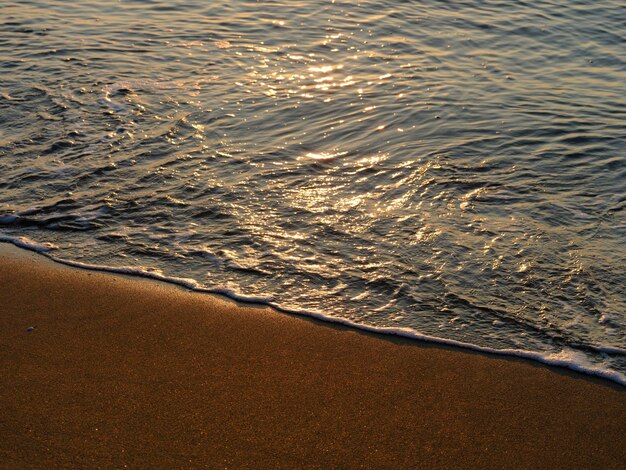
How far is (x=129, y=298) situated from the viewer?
474 centimetres

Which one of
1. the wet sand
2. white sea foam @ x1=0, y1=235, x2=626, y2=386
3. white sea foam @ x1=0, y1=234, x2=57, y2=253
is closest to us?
the wet sand

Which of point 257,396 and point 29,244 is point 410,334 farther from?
point 29,244

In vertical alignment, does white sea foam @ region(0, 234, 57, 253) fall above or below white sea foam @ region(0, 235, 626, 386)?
above

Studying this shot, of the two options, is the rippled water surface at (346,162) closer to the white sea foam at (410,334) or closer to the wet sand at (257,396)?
the white sea foam at (410,334)

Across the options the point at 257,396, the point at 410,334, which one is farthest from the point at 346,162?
the point at 257,396

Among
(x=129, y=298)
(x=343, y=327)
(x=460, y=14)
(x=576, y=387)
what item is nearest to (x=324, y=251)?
(x=343, y=327)

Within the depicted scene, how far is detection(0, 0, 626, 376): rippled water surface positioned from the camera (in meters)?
4.96

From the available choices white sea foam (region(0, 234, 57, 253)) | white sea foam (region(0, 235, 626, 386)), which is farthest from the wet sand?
white sea foam (region(0, 234, 57, 253))

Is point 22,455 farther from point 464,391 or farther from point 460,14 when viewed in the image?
point 460,14

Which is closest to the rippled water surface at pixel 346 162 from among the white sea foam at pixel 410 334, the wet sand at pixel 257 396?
the white sea foam at pixel 410 334

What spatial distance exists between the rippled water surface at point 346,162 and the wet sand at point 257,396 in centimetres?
36

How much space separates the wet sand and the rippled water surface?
356 mm

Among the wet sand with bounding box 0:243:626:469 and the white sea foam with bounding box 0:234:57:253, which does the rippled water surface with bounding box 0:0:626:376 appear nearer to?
the white sea foam with bounding box 0:234:57:253

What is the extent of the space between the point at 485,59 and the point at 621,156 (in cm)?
338
